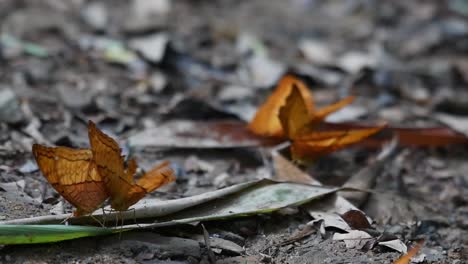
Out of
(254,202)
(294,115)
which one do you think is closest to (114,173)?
(254,202)

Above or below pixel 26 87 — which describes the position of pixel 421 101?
below

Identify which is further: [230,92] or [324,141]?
[230,92]

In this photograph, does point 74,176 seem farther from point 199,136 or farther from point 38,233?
point 199,136

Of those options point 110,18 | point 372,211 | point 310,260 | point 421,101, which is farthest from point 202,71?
point 310,260

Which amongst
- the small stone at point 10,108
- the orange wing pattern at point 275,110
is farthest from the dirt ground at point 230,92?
the orange wing pattern at point 275,110

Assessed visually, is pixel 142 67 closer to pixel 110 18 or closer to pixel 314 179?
pixel 110 18

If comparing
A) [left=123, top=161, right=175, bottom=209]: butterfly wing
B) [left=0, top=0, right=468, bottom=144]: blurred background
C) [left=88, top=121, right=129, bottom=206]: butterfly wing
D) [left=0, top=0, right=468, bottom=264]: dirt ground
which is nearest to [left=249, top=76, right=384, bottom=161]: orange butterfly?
[left=0, top=0, right=468, bottom=264]: dirt ground
